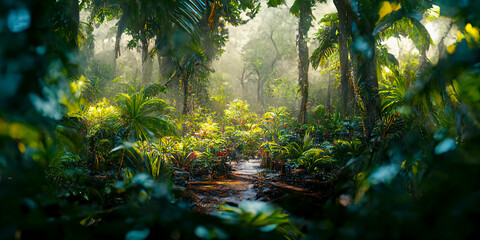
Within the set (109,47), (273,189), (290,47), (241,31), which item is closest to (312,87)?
(290,47)

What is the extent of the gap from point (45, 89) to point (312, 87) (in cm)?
1896

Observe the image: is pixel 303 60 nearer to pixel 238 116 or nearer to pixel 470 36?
pixel 238 116

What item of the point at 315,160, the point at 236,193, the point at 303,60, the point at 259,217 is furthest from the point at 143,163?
the point at 303,60

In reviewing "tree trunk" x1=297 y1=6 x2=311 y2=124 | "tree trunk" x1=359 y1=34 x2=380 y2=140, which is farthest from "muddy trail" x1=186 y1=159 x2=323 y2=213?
"tree trunk" x1=297 y1=6 x2=311 y2=124

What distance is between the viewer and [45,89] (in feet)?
1.95

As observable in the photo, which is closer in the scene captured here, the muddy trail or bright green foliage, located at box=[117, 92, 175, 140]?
the muddy trail

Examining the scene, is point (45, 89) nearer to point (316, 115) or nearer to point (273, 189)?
point (273, 189)

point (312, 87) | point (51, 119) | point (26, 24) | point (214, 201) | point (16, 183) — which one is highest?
point (312, 87)

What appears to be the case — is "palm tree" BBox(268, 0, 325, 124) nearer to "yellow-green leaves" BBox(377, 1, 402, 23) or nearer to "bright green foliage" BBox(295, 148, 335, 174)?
"bright green foliage" BBox(295, 148, 335, 174)

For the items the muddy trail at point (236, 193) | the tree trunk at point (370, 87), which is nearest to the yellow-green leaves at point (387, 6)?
the tree trunk at point (370, 87)

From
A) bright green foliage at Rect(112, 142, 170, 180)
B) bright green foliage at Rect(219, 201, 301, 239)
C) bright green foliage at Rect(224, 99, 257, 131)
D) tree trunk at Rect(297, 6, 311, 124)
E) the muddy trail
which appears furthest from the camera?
bright green foliage at Rect(224, 99, 257, 131)

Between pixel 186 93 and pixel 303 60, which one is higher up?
pixel 303 60

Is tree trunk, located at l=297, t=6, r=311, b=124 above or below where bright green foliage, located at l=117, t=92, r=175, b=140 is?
above

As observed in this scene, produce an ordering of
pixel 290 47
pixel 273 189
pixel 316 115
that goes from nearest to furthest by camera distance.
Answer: pixel 273 189 < pixel 316 115 < pixel 290 47
